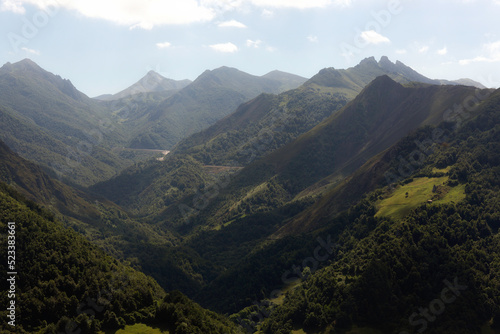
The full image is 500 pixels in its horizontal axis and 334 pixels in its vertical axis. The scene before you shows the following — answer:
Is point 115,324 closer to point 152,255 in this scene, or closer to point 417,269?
point 417,269

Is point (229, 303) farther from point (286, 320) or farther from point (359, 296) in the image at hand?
point (359, 296)

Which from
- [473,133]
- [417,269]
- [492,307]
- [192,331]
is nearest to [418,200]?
[417,269]

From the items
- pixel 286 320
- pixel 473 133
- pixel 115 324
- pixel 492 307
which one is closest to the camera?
pixel 115 324

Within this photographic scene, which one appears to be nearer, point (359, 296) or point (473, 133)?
point (359, 296)

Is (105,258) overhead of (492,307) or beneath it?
overhead

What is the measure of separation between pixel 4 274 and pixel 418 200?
428 feet

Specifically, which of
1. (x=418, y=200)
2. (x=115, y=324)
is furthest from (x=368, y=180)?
(x=115, y=324)

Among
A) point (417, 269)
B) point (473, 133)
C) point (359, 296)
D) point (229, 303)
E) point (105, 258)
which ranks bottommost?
point (229, 303)

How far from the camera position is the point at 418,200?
13412 centimetres

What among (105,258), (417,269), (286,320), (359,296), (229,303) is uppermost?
(105,258)

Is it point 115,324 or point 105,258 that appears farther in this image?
point 105,258

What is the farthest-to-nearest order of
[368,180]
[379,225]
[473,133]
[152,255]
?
[152,255], [368,180], [473,133], [379,225]

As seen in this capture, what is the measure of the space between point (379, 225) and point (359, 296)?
126 feet

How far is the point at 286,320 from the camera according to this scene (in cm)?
11125
